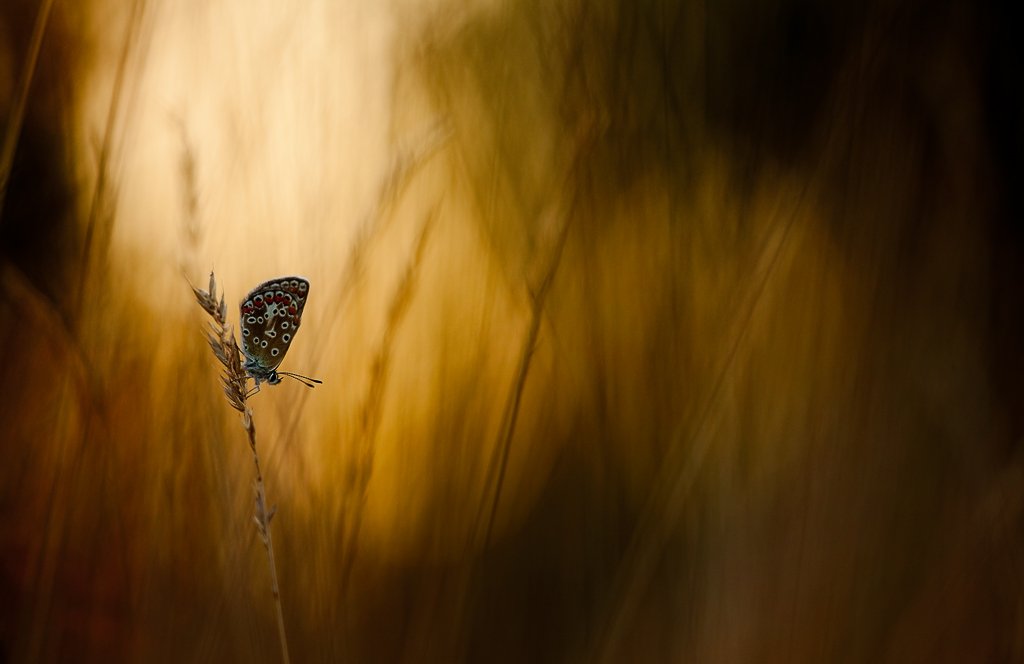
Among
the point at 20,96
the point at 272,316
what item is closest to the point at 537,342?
the point at 272,316

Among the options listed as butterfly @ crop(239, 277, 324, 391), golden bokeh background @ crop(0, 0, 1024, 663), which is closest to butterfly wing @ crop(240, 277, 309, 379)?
butterfly @ crop(239, 277, 324, 391)

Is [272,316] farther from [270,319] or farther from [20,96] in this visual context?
[20,96]

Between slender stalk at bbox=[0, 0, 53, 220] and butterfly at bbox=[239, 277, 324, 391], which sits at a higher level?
slender stalk at bbox=[0, 0, 53, 220]

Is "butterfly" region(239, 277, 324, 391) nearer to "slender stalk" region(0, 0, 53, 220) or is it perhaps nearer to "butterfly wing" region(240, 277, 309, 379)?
"butterfly wing" region(240, 277, 309, 379)

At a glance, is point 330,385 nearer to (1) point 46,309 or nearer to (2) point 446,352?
(2) point 446,352

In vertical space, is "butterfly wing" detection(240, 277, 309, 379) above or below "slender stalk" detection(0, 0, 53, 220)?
below

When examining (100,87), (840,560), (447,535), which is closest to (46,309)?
(100,87)

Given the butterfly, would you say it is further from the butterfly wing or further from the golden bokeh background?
the golden bokeh background

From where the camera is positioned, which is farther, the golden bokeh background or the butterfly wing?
the golden bokeh background
